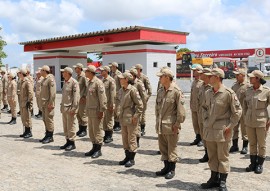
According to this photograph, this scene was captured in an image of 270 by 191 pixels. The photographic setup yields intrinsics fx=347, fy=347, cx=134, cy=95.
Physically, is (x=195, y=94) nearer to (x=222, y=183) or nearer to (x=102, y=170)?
(x=102, y=170)

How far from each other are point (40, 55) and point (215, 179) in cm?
2738

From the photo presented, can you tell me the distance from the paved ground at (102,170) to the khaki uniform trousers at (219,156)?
0.40 meters

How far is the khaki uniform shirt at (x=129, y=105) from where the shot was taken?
6852 mm

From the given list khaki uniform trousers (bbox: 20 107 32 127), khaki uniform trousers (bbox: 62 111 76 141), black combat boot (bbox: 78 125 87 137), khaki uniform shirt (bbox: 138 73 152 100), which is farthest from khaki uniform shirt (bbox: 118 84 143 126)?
khaki uniform trousers (bbox: 20 107 32 127)

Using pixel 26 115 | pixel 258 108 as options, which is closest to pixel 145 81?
pixel 26 115

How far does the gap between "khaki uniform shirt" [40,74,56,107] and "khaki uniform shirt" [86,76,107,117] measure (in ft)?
5.61

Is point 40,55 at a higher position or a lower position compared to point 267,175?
higher

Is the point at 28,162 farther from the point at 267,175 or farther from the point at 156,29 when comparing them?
the point at 156,29

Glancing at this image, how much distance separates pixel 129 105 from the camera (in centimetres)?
696

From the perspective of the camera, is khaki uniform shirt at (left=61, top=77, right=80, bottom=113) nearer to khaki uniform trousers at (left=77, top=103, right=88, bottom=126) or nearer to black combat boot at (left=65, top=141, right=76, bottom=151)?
black combat boot at (left=65, top=141, right=76, bottom=151)

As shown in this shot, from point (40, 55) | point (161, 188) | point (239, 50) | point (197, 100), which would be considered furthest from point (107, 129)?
point (239, 50)

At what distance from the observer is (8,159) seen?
24.8 feet

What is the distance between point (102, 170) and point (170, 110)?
1826 mm

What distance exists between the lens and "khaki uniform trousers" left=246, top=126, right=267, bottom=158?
642cm
